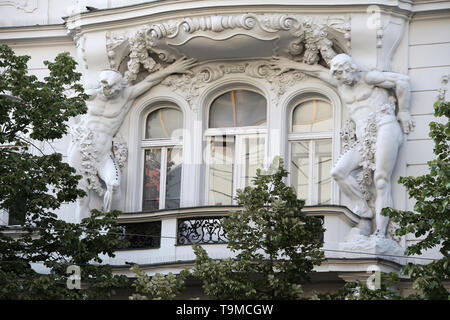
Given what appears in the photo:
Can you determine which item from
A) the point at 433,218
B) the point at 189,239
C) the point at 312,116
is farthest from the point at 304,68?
the point at 433,218

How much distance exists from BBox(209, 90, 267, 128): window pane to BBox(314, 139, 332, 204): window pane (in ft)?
4.00

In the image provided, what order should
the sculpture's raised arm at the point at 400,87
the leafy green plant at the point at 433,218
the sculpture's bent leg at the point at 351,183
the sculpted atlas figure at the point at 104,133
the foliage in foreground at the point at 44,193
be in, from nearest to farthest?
the leafy green plant at the point at 433,218, the foliage in foreground at the point at 44,193, the sculpture's bent leg at the point at 351,183, the sculpture's raised arm at the point at 400,87, the sculpted atlas figure at the point at 104,133

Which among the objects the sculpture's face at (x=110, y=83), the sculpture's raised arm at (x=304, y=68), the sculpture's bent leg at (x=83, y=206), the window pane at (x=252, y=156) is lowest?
the sculpture's bent leg at (x=83, y=206)

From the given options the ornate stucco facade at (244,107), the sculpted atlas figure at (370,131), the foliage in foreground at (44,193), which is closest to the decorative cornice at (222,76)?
the ornate stucco facade at (244,107)

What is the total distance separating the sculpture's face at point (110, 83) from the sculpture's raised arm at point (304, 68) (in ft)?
9.51

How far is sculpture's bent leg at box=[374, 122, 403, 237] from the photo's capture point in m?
28.0

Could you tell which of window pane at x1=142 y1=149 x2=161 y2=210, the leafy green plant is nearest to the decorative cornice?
window pane at x1=142 y1=149 x2=161 y2=210

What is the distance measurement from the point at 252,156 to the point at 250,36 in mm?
2290

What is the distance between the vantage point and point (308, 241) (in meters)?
25.1

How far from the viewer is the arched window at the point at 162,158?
2984cm

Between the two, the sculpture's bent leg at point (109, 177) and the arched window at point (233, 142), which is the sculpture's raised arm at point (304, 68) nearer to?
the arched window at point (233, 142)

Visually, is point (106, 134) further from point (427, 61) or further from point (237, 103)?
point (427, 61)

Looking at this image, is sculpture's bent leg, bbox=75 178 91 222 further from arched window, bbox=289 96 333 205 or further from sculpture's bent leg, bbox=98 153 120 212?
arched window, bbox=289 96 333 205
